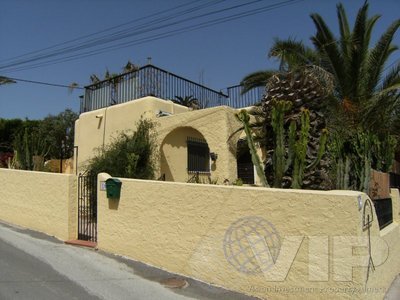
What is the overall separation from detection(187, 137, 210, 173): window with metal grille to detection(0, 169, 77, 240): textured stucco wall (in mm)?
4985

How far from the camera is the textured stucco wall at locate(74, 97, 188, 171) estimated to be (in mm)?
12523

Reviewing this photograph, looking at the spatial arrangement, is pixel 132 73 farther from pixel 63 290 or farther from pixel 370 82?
pixel 63 290

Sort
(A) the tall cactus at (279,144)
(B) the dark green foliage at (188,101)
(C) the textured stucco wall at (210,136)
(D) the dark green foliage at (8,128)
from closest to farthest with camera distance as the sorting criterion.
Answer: (A) the tall cactus at (279,144) → (C) the textured stucco wall at (210,136) → (B) the dark green foliage at (188,101) → (D) the dark green foliage at (8,128)

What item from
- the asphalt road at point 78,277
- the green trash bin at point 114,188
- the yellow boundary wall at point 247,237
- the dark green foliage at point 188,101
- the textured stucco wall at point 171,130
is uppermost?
the dark green foliage at point 188,101

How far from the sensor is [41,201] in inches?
386

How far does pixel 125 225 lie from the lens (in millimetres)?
7336

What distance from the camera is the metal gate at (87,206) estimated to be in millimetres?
8941

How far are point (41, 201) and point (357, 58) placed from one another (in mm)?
10563

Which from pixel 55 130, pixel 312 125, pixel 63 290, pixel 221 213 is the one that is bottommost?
pixel 63 290

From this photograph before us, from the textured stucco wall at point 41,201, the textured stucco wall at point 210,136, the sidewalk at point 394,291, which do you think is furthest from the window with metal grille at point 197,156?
the sidewalk at point 394,291

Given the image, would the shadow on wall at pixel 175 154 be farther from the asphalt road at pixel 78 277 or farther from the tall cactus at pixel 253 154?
the tall cactus at pixel 253 154

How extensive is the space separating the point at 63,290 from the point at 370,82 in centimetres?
1132

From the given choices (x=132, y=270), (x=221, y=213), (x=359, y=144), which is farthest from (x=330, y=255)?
(x=359, y=144)

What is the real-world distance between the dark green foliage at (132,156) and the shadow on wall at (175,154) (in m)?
0.51
